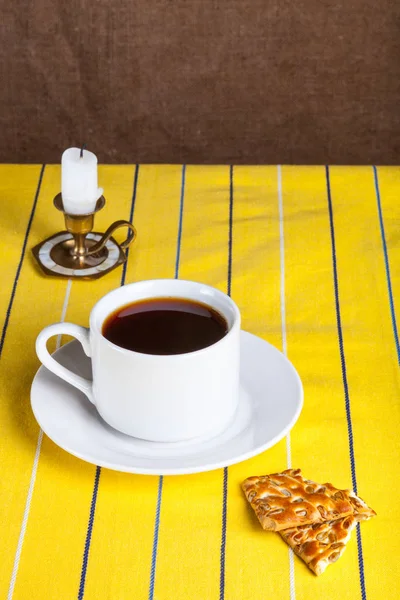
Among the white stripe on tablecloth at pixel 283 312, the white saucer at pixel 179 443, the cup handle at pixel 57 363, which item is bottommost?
the white stripe on tablecloth at pixel 283 312

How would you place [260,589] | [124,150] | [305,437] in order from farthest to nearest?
1. [124,150]
2. [305,437]
3. [260,589]

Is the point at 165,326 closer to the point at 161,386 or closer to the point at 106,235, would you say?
the point at 161,386

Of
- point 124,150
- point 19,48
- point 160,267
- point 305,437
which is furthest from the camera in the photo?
point 124,150

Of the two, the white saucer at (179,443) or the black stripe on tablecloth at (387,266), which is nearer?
the white saucer at (179,443)

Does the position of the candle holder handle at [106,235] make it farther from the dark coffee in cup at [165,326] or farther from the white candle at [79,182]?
the dark coffee in cup at [165,326]

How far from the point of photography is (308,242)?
3.54 ft

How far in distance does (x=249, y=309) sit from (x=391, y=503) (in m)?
0.31

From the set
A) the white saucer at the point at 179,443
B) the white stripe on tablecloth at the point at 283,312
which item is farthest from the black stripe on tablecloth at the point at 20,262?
the white stripe on tablecloth at the point at 283,312

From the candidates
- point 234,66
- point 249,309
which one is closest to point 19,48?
point 234,66

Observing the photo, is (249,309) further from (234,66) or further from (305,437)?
(234,66)

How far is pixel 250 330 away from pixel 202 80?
770mm

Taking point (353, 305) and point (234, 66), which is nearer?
point (353, 305)

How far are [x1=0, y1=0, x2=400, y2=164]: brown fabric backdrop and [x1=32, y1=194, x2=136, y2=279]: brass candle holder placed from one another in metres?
0.60

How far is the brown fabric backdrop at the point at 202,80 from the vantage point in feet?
4.99
